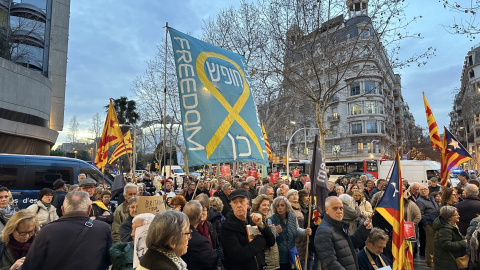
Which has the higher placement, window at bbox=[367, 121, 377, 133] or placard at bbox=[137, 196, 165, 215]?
window at bbox=[367, 121, 377, 133]

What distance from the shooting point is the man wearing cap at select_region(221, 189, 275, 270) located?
3527 millimetres

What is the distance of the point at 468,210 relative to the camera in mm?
5910

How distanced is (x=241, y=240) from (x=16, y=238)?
95.4 inches

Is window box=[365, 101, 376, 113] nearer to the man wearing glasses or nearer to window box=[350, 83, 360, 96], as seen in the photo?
Answer: window box=[350, 83, 360, 96]

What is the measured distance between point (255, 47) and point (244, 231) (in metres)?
18.0

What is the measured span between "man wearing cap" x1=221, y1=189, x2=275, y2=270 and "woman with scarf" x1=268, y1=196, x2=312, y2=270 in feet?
2.64

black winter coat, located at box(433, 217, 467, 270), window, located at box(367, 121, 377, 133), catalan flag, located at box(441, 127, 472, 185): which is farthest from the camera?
window, located at box(367, 121, 377, 133)

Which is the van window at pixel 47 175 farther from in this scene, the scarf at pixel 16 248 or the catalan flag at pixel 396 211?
the catalan flag at pixel 396 211

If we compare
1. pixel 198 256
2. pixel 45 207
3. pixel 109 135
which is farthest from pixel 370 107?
pixel 198 256

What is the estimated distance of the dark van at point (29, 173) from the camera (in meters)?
10.6

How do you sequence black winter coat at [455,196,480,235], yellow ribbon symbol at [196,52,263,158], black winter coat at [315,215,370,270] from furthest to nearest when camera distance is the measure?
black winter coat at [455,196,480,235], yellow ribbon symbol at [196,52,263,158], black winter coat at [315,215,370,270]

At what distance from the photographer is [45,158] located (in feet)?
37.9

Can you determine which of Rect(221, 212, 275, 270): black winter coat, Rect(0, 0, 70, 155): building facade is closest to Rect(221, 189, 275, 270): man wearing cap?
Rect(221, 212, 275, 270): black winter coat

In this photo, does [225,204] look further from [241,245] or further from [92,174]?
[92,174]
